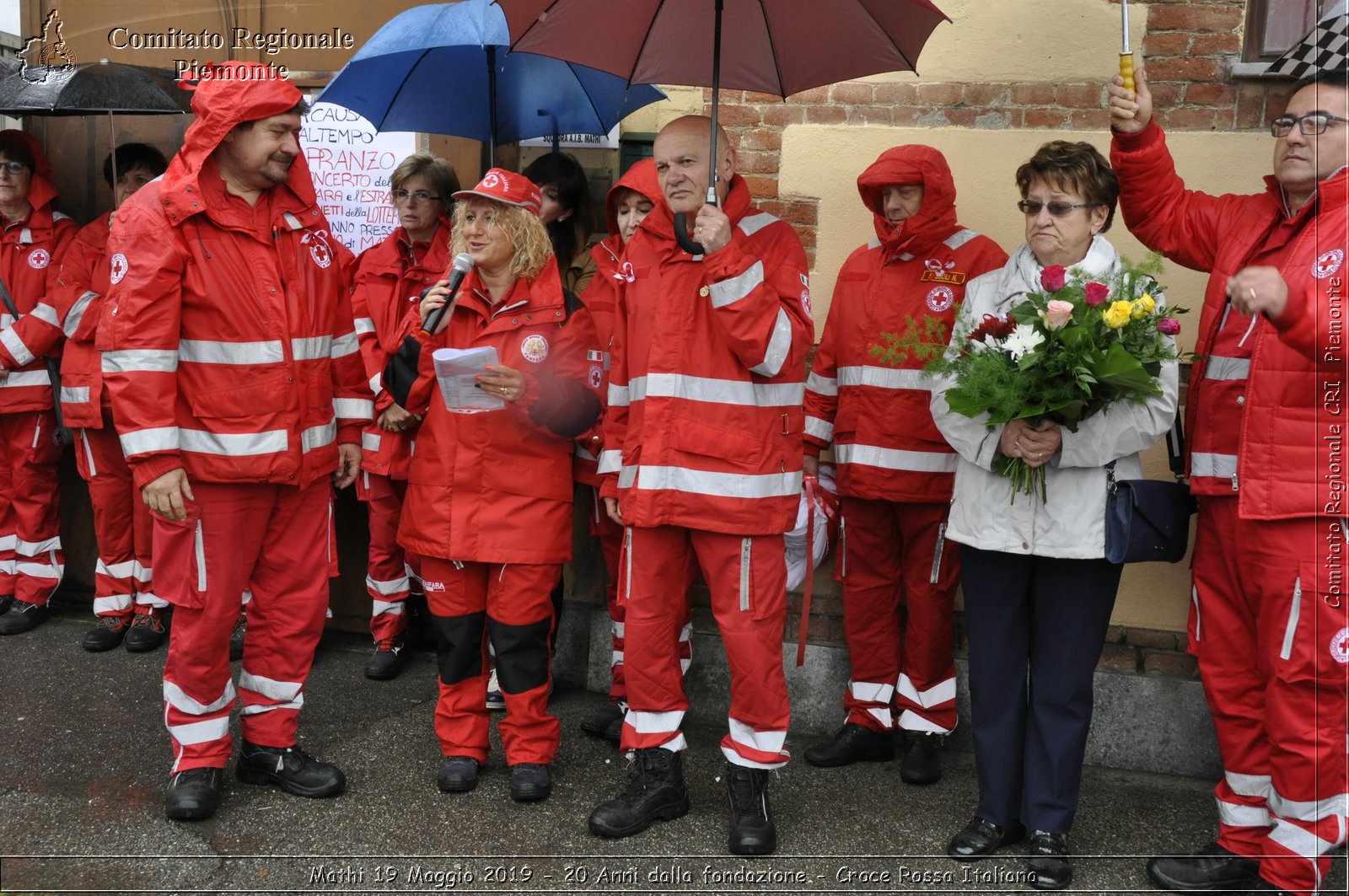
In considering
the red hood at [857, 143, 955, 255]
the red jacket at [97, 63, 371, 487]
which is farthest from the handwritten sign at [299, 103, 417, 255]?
the red hood at [857, 143, 955, 255]

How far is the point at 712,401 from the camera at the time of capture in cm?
397

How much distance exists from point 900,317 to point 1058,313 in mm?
1158

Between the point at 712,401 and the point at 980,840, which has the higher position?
the point at 712,401

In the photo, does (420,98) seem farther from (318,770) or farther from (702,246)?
(318,770)

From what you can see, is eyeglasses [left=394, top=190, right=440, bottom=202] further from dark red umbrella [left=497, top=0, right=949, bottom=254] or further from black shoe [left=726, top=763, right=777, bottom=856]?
black shoe [left=726, top=763, right=777, bottom=856]

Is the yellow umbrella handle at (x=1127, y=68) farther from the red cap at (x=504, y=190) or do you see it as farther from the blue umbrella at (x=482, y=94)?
the blue umbrella at (x=482, y=94)

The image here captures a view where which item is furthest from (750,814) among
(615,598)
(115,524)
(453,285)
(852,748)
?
(115,524)

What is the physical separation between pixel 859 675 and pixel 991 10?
9.25ft

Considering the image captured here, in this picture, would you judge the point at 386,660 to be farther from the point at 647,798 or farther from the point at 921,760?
the point at 921,760

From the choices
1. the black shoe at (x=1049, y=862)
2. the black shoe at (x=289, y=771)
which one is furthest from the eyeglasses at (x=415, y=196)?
the black shoe at (x=1049, y=862)

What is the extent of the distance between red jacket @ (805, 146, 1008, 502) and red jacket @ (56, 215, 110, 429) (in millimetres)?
3647

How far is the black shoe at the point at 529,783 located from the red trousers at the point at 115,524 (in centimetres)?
270

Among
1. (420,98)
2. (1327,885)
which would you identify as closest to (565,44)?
(420,98)

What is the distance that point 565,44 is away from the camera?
4148 mm
